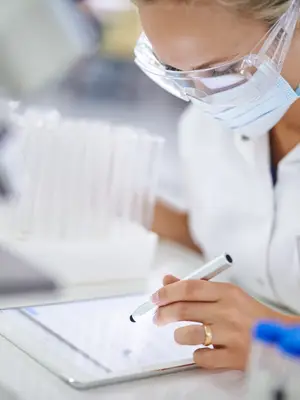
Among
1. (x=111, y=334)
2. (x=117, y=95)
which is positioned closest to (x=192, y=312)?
(x=111, y=334)

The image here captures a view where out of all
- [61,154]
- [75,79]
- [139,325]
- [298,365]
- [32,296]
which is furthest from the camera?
[75,79]

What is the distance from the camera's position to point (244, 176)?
1421mm

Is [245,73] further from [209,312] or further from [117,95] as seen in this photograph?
[117,95]

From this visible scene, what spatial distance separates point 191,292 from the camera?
1018mm

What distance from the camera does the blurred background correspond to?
221 centimetres

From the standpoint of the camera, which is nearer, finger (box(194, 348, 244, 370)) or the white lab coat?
finger (box(194, 348, 244, 370))

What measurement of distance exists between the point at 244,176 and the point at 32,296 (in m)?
0.46

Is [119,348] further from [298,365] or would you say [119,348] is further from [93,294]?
[298,365]

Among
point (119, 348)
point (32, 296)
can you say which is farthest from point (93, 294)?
point (119, 348)

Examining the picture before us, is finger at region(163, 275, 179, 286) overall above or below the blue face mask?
below

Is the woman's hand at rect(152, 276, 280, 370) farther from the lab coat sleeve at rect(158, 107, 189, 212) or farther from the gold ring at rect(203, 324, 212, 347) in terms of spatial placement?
the lab coat sleeve at rect(158, 107, 189, 212)

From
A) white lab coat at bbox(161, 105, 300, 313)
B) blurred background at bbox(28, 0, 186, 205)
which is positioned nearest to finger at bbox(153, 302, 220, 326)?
white lab coat at bbox(161, 105, 300, 313)

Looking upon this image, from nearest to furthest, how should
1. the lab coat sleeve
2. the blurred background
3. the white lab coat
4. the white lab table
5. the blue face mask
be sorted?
the white lab table → the blue face mask → the white lab coat → the lab coat sleeve → the blurred background

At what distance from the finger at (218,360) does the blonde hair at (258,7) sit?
0.46 m
